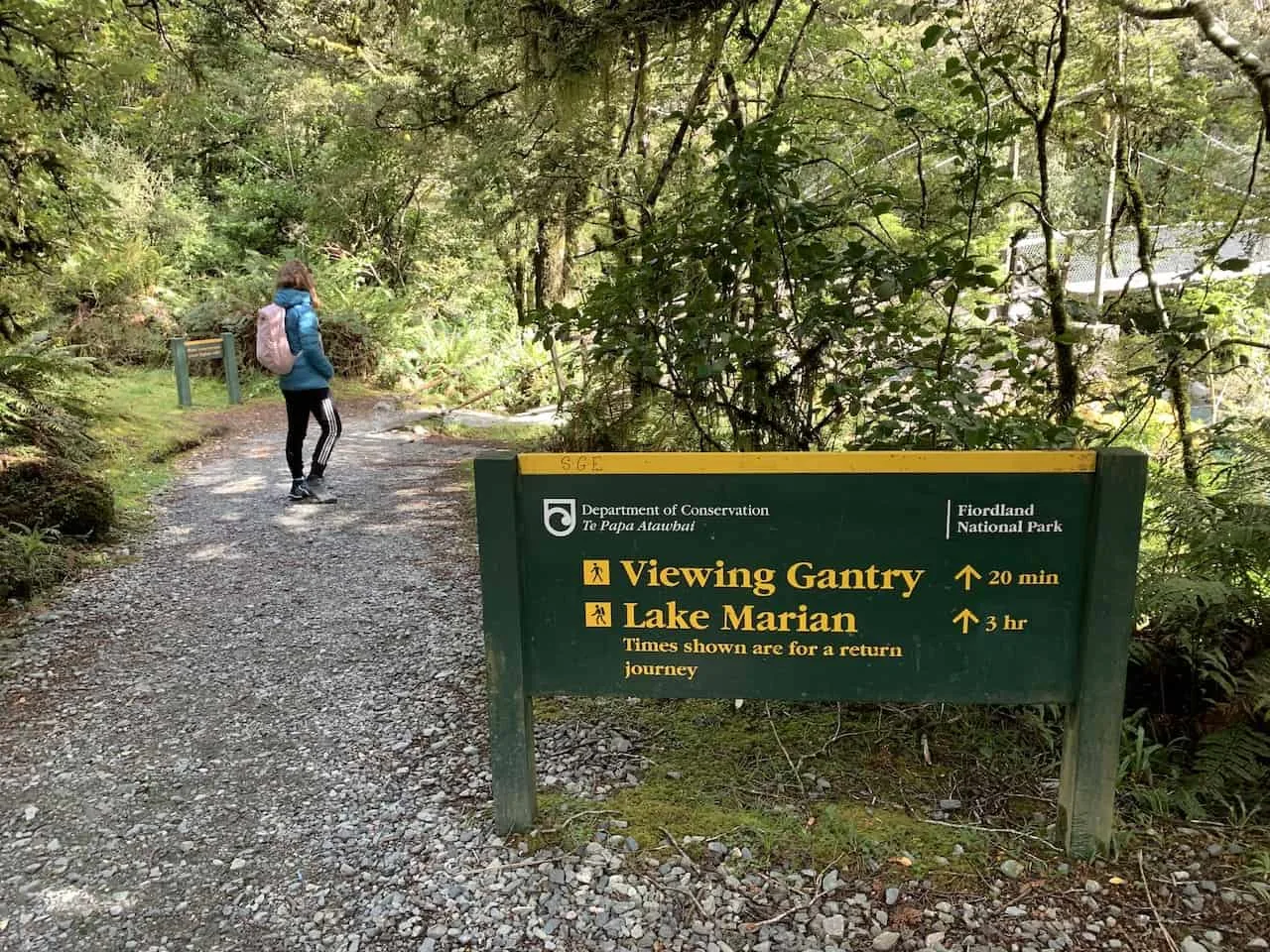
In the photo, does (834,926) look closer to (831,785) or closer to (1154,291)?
(831,785)

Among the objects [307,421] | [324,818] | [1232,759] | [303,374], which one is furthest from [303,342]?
[1232,759]

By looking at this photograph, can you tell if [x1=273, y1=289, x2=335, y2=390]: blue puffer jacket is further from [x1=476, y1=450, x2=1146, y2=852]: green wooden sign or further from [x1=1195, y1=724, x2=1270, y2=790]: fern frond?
[x1=1195, y1=724, x2=1270, y2=790]: fern frond

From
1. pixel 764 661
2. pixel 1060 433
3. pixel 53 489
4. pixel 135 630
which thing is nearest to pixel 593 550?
pixel 764 661

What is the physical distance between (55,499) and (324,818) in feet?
14.7

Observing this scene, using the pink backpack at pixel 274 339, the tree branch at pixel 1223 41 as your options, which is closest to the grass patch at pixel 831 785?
the tree branch at pixel 1223 41

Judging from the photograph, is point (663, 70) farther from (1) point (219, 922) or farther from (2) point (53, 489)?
(1) point (219, 922)

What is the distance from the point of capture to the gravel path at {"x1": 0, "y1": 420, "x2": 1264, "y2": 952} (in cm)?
260

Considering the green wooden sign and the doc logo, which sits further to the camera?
the doc logo

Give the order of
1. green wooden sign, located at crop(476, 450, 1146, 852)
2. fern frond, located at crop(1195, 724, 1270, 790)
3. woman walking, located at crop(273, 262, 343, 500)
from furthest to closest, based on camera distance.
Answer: woman walking, located at crop(273, 262, 343, 500) → fern frond, located at crop(1195, 724, 1270, 790) → green wooden sign, located at crop(476, 450, 1146, 852)

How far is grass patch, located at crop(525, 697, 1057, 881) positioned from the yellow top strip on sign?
126 cm

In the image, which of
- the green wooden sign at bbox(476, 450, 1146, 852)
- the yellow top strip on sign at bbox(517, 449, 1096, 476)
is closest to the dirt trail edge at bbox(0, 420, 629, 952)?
the green wooden sign at bbox(476, 450, 1146, 852)

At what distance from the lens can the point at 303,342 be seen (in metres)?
7.28

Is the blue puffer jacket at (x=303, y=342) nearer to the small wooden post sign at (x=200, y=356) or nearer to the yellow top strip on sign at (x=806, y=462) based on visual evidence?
the yellow top strip on sign at (x=806, y=462)

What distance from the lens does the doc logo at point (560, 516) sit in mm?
2787
